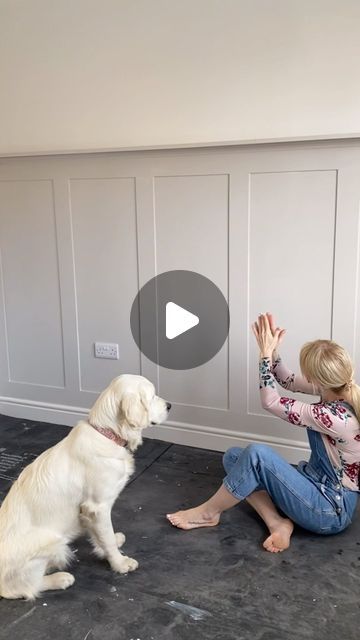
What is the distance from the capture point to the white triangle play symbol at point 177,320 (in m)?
2.81

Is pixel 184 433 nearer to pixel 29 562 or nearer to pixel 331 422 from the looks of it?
pixel 331 422

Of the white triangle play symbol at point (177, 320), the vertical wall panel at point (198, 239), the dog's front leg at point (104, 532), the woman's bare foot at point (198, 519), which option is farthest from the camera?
the white triangle play symbol at point (177, 320)

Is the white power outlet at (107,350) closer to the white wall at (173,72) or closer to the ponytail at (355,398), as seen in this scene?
the white wall at (173,72)

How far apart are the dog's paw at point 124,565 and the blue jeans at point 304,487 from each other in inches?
17.1

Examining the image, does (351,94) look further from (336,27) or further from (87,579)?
(87,579)

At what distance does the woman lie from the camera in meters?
1.91

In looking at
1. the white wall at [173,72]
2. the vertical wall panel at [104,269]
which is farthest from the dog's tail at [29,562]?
the white wall at [173,72]

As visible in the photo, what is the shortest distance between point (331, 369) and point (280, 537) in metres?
0.63

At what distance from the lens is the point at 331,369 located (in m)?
1.88

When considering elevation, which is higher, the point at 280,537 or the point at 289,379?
the point at 289,379

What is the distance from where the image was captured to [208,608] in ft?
5.71

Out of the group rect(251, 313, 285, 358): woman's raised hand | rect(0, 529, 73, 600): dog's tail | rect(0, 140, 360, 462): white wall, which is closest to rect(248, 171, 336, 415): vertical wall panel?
rect(0, 140, 360, 462): white wall
